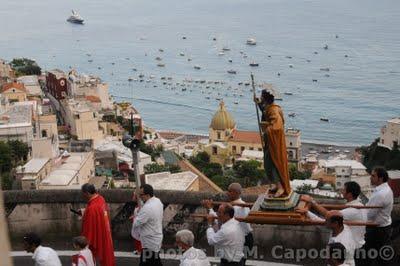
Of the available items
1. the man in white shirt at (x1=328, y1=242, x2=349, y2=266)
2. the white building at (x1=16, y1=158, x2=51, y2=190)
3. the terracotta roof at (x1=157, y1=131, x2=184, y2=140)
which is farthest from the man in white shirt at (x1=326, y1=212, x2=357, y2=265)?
the terracotta roof at (x1=157, y1=131, x2=184, y2=140)

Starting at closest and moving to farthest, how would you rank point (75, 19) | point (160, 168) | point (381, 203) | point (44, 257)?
point (44, 257), point (381, 203), point (160, 168), point (75, 19)

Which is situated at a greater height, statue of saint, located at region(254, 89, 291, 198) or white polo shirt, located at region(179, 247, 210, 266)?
statue of saint, located at region(254, 89, 291, 198)

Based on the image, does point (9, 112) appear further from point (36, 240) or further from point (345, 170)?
point (36, 240)

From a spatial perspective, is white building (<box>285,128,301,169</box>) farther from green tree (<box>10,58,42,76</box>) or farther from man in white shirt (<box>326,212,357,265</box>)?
man in white shirt (<box>326,212,357,265</box>)

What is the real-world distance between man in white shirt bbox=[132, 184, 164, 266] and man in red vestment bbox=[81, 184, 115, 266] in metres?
0.25

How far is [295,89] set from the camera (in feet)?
349

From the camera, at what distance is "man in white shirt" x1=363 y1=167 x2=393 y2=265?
5.57 metres

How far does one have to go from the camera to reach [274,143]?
18.9 feet

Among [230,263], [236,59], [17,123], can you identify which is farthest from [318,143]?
[230,263]

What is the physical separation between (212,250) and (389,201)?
2.05 meters

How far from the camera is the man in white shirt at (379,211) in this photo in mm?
5566

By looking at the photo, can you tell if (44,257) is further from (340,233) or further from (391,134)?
(391,134)

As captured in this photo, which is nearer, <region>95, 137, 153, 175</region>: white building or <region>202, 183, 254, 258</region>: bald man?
<region>202, 183, 254, 258</region>: bald man

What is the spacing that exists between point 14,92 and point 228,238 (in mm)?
67287
